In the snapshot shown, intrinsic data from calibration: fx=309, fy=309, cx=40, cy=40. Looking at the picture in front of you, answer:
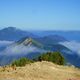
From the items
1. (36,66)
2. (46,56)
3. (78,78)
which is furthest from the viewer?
(46,56)

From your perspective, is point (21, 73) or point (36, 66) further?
point (36, 66)

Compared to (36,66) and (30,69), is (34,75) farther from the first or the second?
(36,66)

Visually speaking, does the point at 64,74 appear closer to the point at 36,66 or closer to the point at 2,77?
the point at 36,66

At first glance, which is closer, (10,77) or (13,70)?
(10,77)

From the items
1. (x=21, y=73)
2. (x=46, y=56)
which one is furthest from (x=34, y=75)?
(x=46, y=56)

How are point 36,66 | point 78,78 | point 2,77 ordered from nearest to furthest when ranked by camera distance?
point 2,77 → point 78,78 → point 36,66

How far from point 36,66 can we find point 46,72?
20.1 feet

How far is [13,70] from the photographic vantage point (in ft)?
190

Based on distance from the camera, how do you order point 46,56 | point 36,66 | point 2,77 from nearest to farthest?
point 2,77
point 36,66
point 46,56

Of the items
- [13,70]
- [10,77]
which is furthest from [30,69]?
[10,77]

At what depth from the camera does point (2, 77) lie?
50.7 meters

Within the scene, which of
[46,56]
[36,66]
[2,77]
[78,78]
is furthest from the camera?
[46,56]

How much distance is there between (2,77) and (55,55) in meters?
80.7

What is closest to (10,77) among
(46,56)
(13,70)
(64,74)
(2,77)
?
(2,77)
